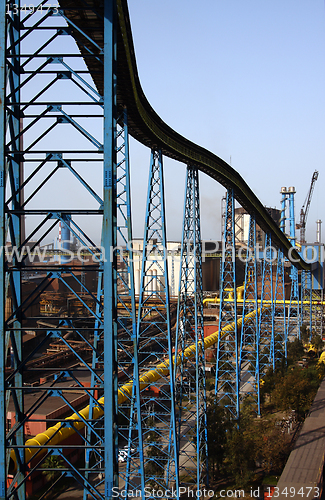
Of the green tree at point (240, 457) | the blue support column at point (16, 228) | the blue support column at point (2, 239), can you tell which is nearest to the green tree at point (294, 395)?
the green tree at point (240, 457)

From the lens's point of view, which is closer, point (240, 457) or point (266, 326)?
point (240, 457)

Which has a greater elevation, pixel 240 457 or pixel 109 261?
pixel 109 261

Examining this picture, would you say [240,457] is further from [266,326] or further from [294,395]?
[266,326]

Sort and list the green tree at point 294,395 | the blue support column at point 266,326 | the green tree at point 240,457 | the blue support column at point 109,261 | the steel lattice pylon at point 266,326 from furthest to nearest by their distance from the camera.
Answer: the blue support column at point 266,326, the steel lattice pylon at point 266,326, the green tree at point 294,395, the green tree at point 240,457, the blue support column at point 109,261

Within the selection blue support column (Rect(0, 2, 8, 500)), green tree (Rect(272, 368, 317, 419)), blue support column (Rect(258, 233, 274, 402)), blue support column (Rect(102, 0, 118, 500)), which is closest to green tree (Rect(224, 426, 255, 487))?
green tree (Rect(272, 368, 317, 419))

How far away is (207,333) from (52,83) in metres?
26.8

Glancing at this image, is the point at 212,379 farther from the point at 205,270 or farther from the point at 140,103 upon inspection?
the point at 205,270

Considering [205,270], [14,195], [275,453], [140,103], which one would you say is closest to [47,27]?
[14,195]

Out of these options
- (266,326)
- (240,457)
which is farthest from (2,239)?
(266,326)

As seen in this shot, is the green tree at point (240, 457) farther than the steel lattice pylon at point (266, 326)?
No

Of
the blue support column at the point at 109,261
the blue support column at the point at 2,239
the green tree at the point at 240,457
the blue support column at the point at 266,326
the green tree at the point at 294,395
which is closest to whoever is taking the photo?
the blue support column at the point at 109,261

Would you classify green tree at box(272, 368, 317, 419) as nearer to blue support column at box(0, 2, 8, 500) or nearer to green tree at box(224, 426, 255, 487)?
green tree at box(224, 426, 255, 487)

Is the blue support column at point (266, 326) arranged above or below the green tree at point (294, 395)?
above

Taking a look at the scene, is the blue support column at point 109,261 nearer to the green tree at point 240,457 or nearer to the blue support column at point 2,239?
the blue support column at point 2,239
